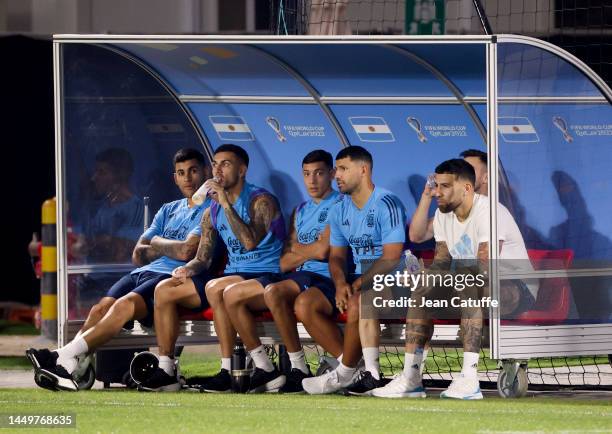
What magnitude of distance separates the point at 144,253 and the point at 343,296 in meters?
1.72

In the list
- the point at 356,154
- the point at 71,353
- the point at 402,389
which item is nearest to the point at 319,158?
the point at 356,154

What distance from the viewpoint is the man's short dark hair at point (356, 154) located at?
37.8 feet

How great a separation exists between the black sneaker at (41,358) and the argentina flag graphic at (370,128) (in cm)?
290

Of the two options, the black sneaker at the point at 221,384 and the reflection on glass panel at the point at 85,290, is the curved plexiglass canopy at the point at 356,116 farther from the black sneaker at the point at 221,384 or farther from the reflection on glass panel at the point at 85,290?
the black sneaker at the point at 221,384

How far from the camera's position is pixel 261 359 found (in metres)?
11.1

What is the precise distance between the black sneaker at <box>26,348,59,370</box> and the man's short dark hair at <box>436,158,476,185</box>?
2768mm

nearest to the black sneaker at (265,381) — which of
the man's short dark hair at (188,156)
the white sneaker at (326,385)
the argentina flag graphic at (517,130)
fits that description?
the white sneaker at (326,385)

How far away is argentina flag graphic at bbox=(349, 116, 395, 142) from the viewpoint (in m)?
12.5

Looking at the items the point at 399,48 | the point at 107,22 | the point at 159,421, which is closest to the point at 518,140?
the point at 399,48

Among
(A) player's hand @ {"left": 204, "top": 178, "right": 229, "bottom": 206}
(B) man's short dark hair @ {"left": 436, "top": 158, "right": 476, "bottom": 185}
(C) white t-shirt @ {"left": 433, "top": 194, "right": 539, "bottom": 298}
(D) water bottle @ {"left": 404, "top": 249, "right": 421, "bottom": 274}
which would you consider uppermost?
(B) man's short dark hair @ {"left": 436, "top": 158, "right": 476, "bottom": 185}

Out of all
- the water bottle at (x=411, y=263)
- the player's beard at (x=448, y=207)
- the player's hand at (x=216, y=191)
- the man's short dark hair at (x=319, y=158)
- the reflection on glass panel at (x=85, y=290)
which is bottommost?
the reflection on glass panel at (x=85, y=290)

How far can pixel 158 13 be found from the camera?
21.9 metres

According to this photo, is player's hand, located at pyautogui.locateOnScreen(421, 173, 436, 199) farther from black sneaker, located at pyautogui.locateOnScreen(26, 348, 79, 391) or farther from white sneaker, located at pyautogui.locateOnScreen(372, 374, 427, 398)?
black sneaker, located at pyautogui.locateOnScreen(26, 348, 79, 391)

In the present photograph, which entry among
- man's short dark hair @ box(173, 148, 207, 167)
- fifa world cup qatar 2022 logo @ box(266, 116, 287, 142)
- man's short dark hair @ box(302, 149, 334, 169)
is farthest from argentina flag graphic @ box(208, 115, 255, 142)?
man's short dark hair @ box(302, 149, 334, 169)
